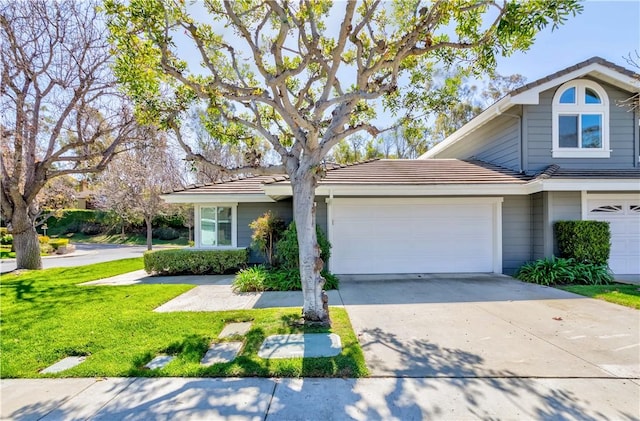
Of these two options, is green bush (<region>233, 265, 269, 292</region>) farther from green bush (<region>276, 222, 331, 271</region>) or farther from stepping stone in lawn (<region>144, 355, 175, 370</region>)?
stepping stone in lawn (<region>144, 355, 175, 370</region>)

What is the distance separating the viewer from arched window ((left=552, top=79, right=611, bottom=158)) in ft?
32.1

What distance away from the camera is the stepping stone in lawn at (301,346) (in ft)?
13.4

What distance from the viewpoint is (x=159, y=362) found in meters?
3.98

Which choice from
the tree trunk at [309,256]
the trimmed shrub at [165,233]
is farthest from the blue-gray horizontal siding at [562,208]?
the trimmed shrub at [165,233]

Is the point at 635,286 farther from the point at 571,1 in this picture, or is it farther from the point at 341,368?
the point at 341,368

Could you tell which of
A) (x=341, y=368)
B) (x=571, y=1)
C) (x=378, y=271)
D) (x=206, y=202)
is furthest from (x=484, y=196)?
(x=206, y=202)

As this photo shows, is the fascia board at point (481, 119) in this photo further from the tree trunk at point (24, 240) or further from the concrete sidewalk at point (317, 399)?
the tree trunk at point (24, 240)

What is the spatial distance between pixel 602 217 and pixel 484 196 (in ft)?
10.8

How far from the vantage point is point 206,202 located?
1073cm

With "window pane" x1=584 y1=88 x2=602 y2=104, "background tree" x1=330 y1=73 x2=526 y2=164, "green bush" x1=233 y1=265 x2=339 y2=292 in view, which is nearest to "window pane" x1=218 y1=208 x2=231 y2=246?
"green bush" x1=233 y1=265 x2=339 y2=292

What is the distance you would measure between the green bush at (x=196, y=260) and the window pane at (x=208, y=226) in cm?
72

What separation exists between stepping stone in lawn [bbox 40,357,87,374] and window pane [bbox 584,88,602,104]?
13.9 m

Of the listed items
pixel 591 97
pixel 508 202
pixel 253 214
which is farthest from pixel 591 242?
pixel 253 214

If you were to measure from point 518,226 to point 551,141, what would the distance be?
2.83 m
